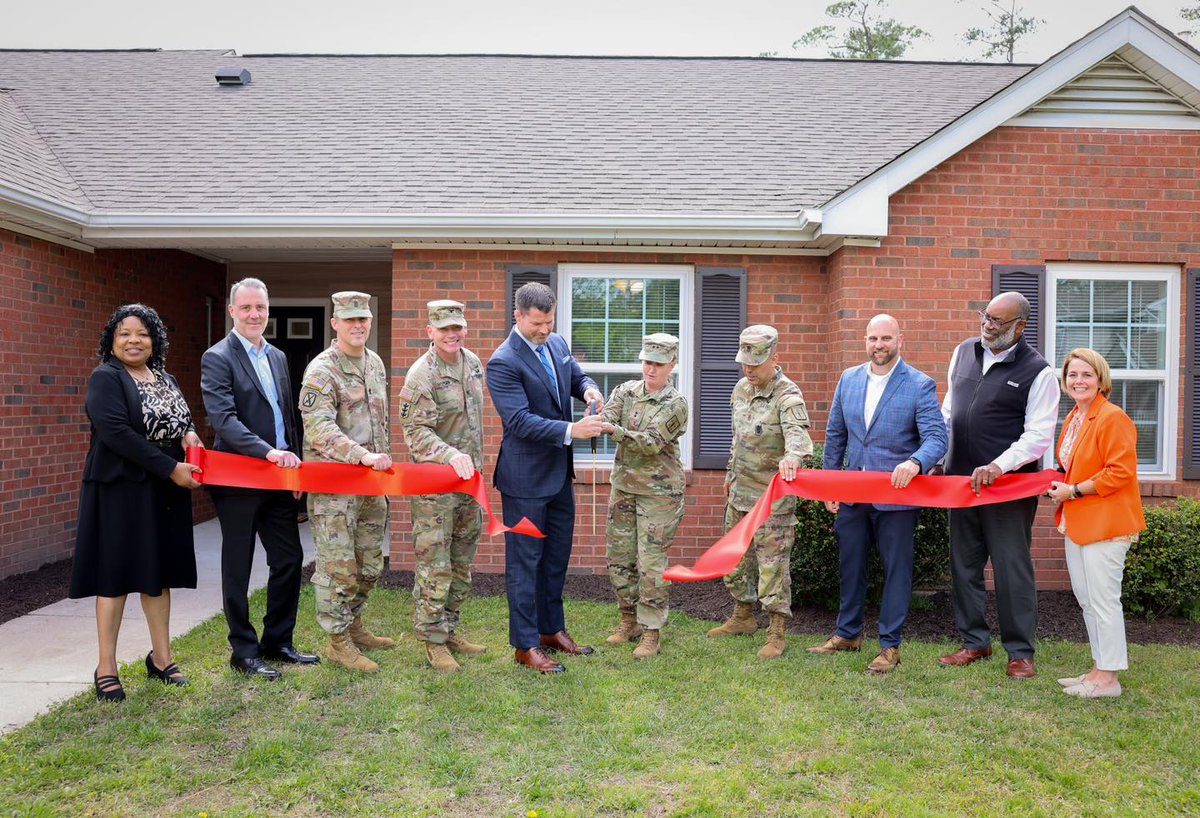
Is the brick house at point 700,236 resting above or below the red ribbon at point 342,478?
above

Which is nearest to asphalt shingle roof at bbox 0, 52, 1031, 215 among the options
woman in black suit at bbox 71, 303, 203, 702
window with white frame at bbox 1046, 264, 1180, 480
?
window with white frame at bbox 1046, 264, 1180, 480

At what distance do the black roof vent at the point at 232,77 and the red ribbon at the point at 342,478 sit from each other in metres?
7.76

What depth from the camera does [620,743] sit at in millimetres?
4078

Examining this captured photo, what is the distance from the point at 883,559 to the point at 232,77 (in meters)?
9.65

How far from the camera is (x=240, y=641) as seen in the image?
4.95 metres

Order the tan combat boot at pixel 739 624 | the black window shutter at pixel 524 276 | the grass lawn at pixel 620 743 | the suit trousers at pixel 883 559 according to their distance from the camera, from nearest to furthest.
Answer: the grass lawn at pixel 620 743 → the suit trousers at pixel 883 559 → the tan combat boot at pixel 739 624 → the black window shutter at pixel 524 276

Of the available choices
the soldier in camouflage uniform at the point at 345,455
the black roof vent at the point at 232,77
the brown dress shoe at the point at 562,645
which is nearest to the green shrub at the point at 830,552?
the brown dress shoe at the point at 562,645

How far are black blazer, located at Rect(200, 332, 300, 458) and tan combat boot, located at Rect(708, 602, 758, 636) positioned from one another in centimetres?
309

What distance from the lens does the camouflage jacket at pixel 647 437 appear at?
17.3 ft

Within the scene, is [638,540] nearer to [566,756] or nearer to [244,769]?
[566,756]

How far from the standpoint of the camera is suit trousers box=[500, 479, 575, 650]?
5125 millimetres

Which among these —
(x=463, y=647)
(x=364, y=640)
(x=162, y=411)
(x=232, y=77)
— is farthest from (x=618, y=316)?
(x=232, y=77)

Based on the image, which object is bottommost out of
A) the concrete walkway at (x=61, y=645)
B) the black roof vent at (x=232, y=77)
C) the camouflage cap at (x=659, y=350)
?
the concrete walkway at (x=61, y=645)

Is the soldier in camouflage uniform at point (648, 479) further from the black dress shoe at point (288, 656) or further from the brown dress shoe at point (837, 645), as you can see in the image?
the black dress shoe at point (288, 656)
